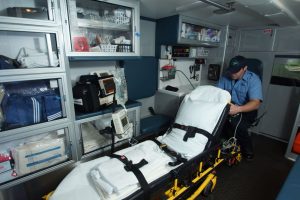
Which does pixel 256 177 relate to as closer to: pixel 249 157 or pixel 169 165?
pixel 249 157

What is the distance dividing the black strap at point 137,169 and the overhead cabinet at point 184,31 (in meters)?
1.86

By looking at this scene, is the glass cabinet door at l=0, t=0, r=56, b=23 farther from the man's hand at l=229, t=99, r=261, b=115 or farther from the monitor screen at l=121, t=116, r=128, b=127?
the man's hand at l=229, t=99, r=261, b=115

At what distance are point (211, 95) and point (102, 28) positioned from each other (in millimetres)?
1452

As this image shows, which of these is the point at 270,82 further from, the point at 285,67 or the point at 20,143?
the point at 20,143

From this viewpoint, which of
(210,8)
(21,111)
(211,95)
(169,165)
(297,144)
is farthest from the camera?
(297,144)

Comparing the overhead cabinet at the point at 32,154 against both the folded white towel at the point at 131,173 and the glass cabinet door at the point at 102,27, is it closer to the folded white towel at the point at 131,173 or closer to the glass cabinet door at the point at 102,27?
the folded white towel at the point at 131,173

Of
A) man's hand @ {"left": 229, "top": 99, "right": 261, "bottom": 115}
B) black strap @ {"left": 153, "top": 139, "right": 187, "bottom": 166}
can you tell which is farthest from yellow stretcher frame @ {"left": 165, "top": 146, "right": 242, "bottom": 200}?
man's hand @ {"left": 229, "top": 99, "right": 261, "bottom": 115}

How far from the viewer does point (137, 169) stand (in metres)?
1.24

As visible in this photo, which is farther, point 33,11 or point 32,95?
point 32,95

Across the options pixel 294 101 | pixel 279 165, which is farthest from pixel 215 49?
pixel 279 165

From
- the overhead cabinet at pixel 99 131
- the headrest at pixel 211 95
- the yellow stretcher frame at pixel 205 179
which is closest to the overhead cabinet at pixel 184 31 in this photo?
the headrest at pixel 211 95

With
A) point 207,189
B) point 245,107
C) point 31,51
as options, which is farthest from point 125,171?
point 245,107

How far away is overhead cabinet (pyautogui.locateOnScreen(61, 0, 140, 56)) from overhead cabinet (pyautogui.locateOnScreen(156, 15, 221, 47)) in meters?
0.69

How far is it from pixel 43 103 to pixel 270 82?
3618 mm
